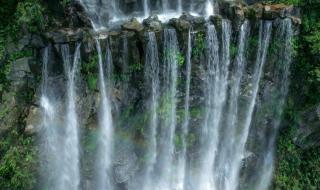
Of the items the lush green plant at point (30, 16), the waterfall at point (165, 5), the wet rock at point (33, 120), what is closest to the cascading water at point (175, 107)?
the waterfall at point (165, 5)

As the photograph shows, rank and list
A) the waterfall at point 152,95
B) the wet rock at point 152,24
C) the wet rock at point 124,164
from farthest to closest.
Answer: the wet rock at point 124,164, the waterfall at point 152,95, the wet rock at point 152,24

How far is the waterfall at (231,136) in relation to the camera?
17016mm

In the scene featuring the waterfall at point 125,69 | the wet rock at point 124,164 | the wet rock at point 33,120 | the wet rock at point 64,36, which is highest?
the wet rock at point 64,36

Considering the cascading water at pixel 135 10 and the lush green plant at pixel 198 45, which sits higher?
the cascading water at pixel 135 10

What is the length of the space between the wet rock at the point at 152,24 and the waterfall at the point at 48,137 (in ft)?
11.9

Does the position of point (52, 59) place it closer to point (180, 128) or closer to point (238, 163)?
point (180, 128)

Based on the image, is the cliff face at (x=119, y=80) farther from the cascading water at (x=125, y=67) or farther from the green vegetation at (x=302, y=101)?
the green vegetation at (x=302, y=101)

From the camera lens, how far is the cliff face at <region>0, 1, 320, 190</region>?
46.9ft

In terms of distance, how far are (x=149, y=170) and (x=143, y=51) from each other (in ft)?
17.4

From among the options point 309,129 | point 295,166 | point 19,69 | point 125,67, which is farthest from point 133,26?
point 295,166

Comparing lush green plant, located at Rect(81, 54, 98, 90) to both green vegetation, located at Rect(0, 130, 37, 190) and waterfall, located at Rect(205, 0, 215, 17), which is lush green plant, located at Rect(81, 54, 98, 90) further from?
waterfall, located at Rect(205, 0, 215, 17)

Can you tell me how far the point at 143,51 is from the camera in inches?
591

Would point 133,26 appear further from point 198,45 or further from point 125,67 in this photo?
point 198,45

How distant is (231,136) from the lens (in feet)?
59.8
